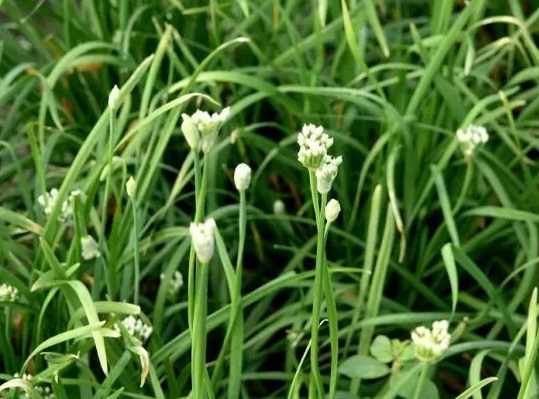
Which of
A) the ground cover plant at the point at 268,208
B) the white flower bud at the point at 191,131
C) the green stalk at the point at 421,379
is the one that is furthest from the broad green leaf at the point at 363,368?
Result: the white flower bud at the point at 191,131

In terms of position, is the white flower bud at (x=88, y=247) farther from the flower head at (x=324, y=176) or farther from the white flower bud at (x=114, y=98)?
the flower head at (x=324, y=176)

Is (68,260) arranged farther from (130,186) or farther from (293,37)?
(293,37)

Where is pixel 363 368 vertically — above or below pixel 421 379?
below

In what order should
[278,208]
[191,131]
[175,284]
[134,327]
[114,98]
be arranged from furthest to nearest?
1. [278,208]
2. [175,284]
3. [134,327]
4. [114,98]
5. [191,131]

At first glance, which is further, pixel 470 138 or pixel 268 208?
pixel 268 208

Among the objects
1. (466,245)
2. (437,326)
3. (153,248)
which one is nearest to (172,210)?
(153,248)

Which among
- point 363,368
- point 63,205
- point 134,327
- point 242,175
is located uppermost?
point 242,175

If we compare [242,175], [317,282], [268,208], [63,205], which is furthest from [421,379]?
[268,208]

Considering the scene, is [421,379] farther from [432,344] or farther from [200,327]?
[200,327]
